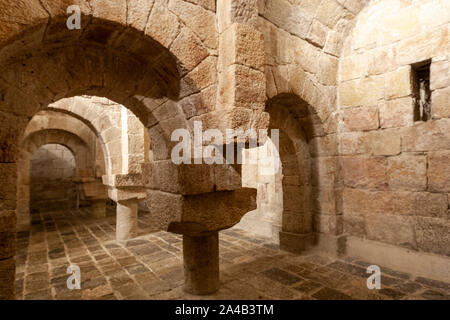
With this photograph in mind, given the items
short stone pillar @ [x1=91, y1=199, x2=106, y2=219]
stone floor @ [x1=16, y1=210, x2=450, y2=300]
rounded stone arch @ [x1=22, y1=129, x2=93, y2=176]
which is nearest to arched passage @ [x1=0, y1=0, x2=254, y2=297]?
stone floor @ [x1=16, y1=210, x2=450, y2=300]

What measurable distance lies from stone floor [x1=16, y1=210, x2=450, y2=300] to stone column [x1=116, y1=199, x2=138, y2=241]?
19 cm

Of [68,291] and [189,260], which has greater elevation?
[189,260]

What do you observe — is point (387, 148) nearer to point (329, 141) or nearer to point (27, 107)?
point (329, 141)

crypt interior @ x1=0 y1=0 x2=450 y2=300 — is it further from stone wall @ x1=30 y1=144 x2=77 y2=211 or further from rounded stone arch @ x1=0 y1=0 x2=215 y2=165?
stone wall @ x1=30 y1=144 x2=77 y2=211

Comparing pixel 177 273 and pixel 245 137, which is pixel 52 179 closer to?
pixel 177 273

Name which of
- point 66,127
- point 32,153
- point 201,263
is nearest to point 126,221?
point 201,263

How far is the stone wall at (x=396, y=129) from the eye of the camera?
285cm

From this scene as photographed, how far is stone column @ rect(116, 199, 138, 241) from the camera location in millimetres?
4719

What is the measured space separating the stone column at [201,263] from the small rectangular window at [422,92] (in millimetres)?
2971

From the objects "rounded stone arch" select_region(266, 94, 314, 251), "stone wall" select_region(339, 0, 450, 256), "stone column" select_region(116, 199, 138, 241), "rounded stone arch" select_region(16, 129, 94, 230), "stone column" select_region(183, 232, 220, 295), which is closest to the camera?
"stone column" select_region(183, 232, 220, 295)

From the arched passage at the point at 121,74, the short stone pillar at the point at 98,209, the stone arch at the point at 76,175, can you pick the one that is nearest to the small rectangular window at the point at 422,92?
the arched passage at the point at 121,74

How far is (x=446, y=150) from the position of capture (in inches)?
110

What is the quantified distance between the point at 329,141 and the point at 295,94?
39.8 inches

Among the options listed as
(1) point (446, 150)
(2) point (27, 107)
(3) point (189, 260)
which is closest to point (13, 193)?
(2) point (27, 107)
